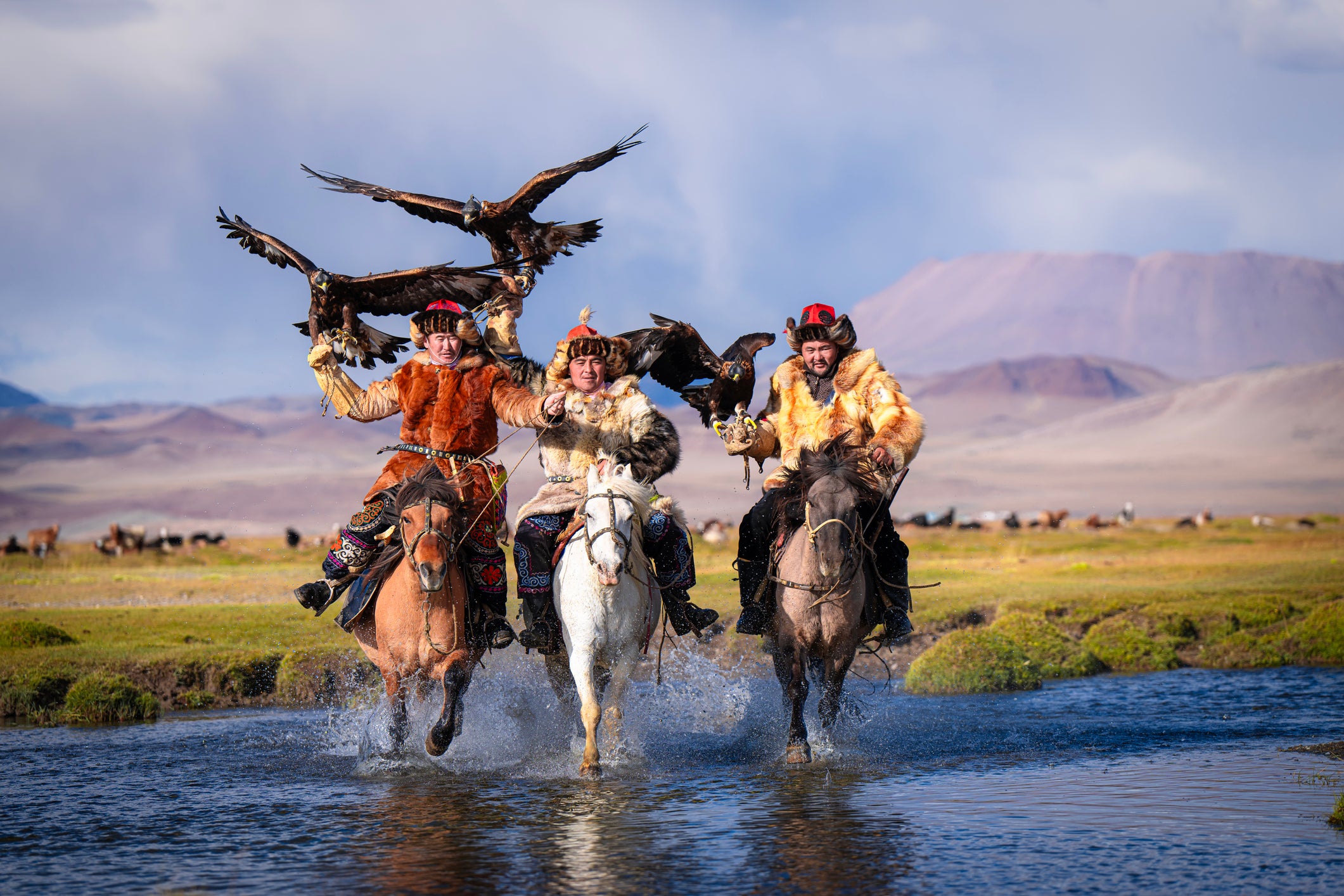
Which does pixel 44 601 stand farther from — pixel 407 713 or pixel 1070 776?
pixel 1070 776

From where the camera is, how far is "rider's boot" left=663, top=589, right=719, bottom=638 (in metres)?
10.2

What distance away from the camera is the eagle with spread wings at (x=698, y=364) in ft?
35.0

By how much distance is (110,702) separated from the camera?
1254 cm

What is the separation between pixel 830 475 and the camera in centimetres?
955

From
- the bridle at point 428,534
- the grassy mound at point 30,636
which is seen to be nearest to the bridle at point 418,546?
the bridle at point 428,534

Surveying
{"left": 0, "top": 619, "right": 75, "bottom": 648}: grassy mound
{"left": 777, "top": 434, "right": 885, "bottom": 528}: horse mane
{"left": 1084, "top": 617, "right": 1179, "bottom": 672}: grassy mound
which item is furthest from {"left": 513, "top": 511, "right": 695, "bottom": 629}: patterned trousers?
{"left": 0, "top": 619, "right": 75, "bottom": 648}: grassy mound

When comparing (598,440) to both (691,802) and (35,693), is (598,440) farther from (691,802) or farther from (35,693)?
(35,693)

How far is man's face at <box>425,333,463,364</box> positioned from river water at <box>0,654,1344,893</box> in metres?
2.76

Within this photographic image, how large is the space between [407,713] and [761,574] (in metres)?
2.92

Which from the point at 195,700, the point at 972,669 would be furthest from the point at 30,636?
the point at 972,669

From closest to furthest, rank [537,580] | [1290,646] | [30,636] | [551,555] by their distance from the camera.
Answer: [537,580] < [551,555] < [30,636] < [1290,646]

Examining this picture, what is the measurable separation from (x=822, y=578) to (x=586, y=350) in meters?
2.51

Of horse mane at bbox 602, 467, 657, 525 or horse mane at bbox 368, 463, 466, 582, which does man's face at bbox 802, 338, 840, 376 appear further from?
horse mane at bbox 368, 463, 466, 582

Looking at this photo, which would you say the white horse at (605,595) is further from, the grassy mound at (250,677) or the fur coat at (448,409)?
the grassy mound at (250,677)
